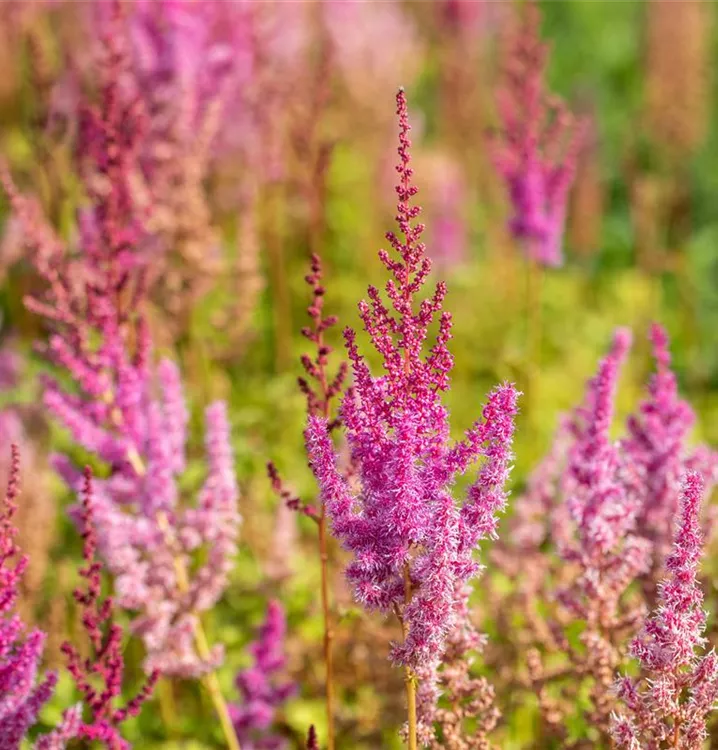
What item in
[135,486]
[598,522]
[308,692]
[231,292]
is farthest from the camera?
[231,292]

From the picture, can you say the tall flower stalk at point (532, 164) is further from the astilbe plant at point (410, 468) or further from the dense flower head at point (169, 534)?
the astilbe plant at point (410, 468)

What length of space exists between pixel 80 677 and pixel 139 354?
127 centimetres

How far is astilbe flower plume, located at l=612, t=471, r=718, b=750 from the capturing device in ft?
7.11

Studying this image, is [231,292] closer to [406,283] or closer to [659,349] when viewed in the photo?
[659,349]

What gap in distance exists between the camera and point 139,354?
342cm

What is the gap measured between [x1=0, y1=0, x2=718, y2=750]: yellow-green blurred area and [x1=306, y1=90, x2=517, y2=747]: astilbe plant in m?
1.30

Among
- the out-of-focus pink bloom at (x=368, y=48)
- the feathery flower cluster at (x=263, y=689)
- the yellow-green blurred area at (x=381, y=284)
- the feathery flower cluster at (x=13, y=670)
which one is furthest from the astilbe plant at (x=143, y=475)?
the out-of-focus pink bloom at (x=368, y=48)

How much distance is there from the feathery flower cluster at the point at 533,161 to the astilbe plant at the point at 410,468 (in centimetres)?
240

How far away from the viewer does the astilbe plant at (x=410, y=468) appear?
2172mm

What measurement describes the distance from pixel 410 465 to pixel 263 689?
1.74m

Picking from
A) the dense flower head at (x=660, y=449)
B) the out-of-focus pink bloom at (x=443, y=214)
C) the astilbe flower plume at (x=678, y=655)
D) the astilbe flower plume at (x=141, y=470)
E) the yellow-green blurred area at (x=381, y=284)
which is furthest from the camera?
the out-of-focus pink bloom at (x=443, y=214)

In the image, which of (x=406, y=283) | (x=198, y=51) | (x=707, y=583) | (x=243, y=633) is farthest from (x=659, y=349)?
(x=198, y=51)

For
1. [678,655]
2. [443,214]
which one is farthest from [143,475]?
[443,214]

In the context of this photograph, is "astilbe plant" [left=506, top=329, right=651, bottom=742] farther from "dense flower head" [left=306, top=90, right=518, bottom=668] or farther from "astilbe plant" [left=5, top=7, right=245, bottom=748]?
"astilbe plant" [left=5, top=7, right=245, bottom=748]
